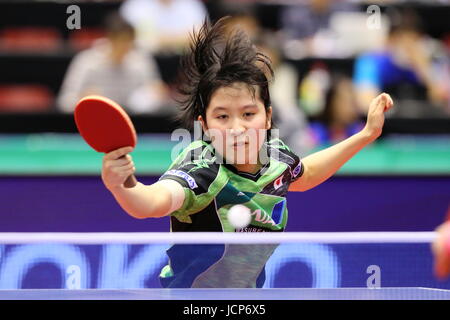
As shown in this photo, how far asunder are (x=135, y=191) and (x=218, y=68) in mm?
709

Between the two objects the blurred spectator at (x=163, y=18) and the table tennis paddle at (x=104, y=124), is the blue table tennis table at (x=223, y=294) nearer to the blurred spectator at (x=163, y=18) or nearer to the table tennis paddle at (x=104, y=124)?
the table tennis paddle at (x=104, y=124)

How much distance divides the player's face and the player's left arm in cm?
38

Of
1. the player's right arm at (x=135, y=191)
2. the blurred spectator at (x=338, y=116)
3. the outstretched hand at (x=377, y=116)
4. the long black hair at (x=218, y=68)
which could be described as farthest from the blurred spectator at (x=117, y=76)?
the player's right arm at (x=135, y=191)

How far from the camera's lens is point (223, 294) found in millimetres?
2557

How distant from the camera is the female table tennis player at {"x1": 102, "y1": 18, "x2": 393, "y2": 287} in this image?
2930mm

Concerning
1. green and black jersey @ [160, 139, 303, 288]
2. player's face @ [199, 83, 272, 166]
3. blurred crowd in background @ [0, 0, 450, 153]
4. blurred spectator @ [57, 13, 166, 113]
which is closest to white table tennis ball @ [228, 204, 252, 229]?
green and black jersey @ [160, 139, 303, 288]

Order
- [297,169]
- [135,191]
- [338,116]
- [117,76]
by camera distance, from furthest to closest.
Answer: [117,76]
[338,116]
[297,169]
[135,191]

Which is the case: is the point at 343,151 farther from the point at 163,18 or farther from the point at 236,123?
the point at 163,18

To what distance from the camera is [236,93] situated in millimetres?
3047

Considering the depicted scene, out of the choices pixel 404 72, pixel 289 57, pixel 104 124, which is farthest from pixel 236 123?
pixel 404 72

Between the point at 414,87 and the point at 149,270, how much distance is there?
5443 millimetres

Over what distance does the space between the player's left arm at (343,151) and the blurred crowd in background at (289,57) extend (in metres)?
3.38

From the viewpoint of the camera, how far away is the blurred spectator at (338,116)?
7.00 m

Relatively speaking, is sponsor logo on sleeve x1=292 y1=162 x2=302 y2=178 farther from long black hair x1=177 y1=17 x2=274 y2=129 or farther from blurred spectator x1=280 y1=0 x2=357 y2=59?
blurred spectator x1=280 y1=0 x2=357 y2=59
